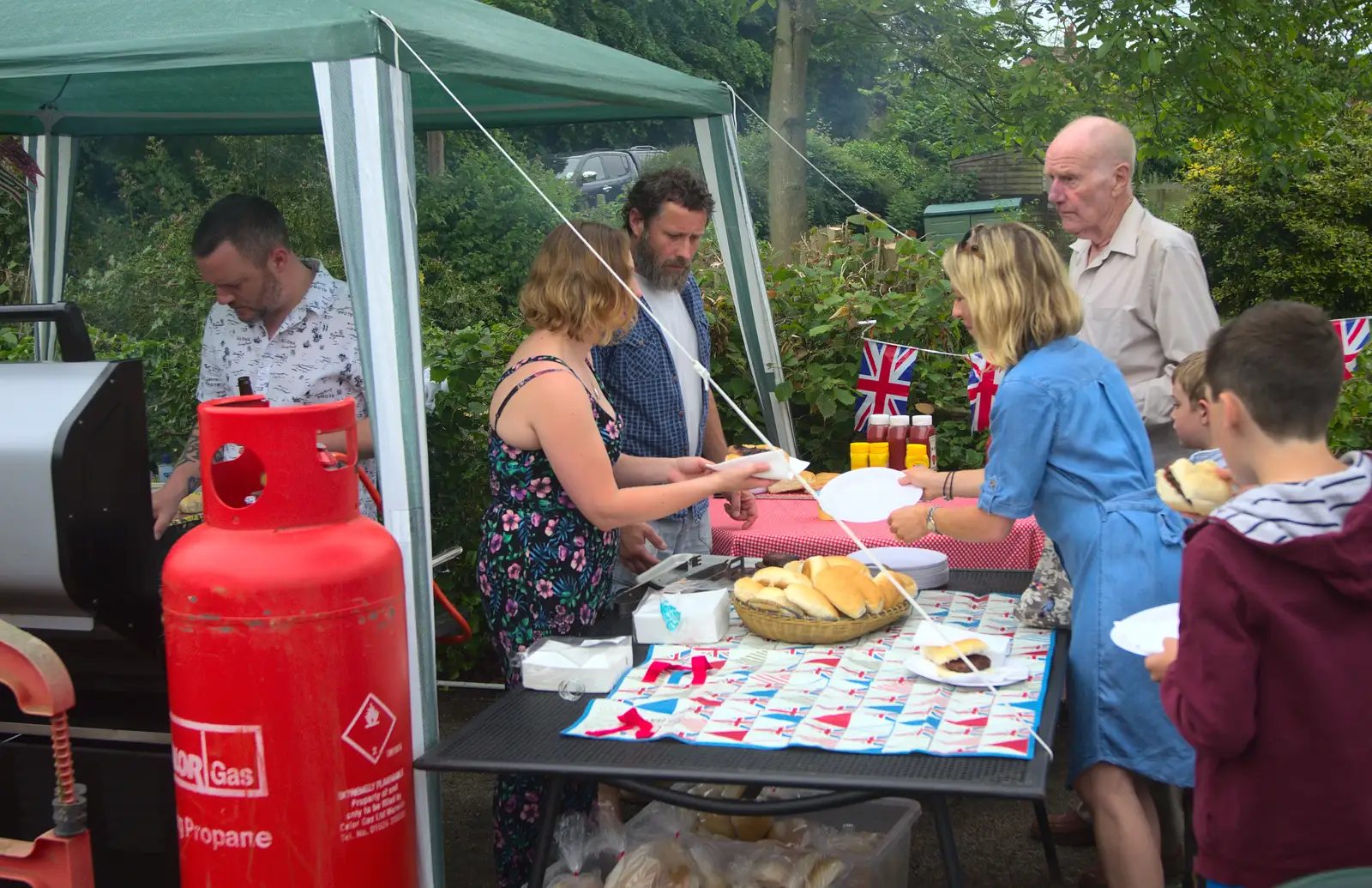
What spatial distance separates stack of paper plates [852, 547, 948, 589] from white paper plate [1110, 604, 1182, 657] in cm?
87

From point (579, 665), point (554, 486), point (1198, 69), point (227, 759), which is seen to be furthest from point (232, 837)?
point (1198, 69)

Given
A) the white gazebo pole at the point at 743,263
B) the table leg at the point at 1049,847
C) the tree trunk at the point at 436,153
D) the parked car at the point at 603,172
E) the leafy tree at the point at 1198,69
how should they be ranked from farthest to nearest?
the parked car at the point at 603,172 → the tree trunk at the point at 436,153 → the leafy tree at the point at 1198,69 → the white gazebo pole at the point at 743,263 → the table leg at the point at 1049,847

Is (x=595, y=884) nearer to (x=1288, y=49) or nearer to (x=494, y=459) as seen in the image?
(x=494, y=459)

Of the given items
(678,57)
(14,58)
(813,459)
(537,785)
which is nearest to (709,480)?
(537,785)

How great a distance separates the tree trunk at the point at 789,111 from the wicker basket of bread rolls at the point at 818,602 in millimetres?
8191

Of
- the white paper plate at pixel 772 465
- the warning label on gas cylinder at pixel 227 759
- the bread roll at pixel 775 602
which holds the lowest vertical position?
the warning label on gas cylinder at pixel 227 759

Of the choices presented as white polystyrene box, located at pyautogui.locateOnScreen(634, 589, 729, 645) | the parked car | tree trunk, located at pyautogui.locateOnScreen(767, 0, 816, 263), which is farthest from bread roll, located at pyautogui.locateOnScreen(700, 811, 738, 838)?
the parked car

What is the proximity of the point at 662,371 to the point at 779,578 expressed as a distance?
3.45ft

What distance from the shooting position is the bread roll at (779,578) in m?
2.55

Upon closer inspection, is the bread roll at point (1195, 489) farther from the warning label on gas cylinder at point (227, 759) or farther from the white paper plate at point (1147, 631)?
the warning label on gas cylinder at point (227, 759)

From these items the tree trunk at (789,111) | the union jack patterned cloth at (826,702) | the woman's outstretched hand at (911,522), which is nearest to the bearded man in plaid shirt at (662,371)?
the woman's outstretched hand at (911,522)

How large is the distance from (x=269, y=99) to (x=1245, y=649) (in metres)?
3.92

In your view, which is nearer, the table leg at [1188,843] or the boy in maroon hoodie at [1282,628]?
the boy in maroon hoodie at [1282,628]

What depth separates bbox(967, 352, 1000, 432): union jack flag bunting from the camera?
4461mm
